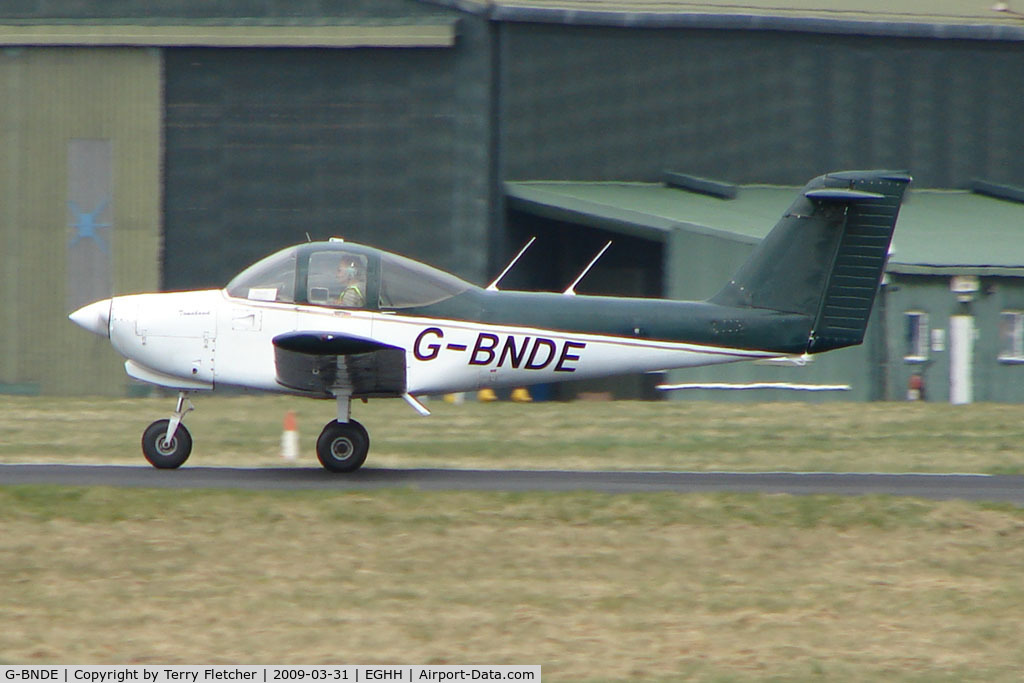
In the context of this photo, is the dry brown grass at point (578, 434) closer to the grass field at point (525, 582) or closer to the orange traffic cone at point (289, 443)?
the orange traffic cone at point (289, 443)

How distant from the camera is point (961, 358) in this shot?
2395cm

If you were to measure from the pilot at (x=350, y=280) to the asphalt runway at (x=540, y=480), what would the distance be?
166 cm

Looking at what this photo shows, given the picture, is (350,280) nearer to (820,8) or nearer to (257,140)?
(257,140)

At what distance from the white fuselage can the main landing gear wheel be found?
25.3 inches

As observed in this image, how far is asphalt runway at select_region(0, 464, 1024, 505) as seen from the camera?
1253 cm

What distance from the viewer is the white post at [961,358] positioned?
23.9m

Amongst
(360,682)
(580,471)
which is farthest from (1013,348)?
(360,682)

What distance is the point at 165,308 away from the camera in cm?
1292

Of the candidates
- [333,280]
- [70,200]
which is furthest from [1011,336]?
[70,200]

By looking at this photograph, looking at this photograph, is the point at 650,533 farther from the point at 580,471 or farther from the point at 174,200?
the point at 174,200

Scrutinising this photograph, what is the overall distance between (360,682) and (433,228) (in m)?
17.8

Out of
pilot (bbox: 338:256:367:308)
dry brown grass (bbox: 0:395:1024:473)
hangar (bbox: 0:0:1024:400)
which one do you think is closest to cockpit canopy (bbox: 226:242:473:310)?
pilot (bbox: 338:256:367:308)
